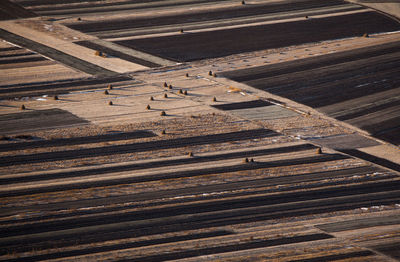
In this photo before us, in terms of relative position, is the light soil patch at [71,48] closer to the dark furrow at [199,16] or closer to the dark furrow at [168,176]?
the dark furrow at [199,16]

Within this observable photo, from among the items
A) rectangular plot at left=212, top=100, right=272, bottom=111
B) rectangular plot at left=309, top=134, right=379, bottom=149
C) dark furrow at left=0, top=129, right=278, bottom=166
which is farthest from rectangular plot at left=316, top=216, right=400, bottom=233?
rectangular plot at left=212, top=100, right=272, bottom=111

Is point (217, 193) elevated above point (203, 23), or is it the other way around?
point (203, 23)

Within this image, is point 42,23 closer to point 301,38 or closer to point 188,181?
point 301,38

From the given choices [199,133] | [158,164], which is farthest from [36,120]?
[158,164]

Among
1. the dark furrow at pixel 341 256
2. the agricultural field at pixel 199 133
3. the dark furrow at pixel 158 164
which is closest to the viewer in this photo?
the dark furrow at pixel 341 256

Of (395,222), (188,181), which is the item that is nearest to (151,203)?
(188,181)

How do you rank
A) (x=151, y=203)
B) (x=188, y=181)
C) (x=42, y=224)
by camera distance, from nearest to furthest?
(x=42, y=224) < (x=151, y=203) < (x=188, y=181)

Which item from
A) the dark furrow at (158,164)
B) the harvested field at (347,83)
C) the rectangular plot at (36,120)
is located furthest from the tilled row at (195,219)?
the rectangular plot at (36,120)
